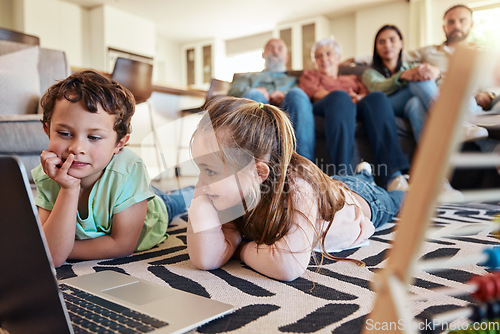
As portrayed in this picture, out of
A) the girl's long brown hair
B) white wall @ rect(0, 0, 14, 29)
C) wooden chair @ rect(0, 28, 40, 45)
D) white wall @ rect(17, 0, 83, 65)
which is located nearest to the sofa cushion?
wooden chair @ rect(0, 28, 40, 45)

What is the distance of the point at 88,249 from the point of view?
2.87 feet

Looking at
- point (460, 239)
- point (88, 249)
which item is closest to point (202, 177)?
point (88, 249)

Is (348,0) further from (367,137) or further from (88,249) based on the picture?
(88,249)

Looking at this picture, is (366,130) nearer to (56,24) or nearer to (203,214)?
(203,214)

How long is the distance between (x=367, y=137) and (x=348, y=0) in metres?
4.22

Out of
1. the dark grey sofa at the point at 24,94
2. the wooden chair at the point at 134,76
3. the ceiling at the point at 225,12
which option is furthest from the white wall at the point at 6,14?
the dark grey sofa at the point at 24,94

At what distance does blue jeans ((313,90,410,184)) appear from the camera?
68.6 inches

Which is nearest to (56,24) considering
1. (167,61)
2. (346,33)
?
(167,61)

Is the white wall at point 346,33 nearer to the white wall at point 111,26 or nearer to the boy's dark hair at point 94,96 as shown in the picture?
the white wall at point 111,26

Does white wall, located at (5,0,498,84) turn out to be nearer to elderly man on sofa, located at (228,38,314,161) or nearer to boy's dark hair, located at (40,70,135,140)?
elderly man on sofa, located at (228,38,314,161)

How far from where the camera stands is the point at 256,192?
29.5 inches

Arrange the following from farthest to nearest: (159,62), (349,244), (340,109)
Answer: (159,62) < (340,109) < (349,244)

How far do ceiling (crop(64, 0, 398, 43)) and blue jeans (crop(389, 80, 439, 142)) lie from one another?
3.96 metres

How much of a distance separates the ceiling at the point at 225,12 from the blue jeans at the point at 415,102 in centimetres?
396
